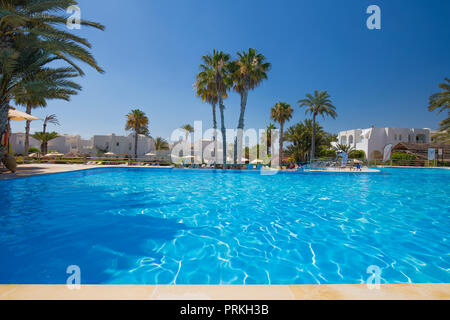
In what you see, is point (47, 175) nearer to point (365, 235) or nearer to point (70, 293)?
point (70, 293)

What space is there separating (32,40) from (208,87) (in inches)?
616

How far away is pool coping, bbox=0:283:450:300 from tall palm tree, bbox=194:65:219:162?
20206mm

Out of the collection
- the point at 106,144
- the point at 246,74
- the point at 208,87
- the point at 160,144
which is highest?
the point at 246,74

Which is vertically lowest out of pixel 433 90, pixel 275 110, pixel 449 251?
pixel 449 251

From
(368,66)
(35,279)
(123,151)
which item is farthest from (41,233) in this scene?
(123,151)

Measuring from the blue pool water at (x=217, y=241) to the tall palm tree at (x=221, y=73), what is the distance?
51.1ft

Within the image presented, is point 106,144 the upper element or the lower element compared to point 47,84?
lower

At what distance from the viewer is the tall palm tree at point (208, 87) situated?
2268 centimetres

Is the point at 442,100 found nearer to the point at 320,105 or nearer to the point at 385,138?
the point at 320,105

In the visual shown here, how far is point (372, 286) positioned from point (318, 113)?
33812mm

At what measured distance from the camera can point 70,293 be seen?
6.07ft

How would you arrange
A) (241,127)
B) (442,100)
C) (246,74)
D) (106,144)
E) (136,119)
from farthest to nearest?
(106,144)
(136,119)
(442,100)
(241,127)
(246,74)

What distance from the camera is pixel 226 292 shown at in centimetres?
193

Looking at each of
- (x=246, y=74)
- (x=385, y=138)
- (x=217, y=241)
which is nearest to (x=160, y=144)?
(x=246, y=74)
